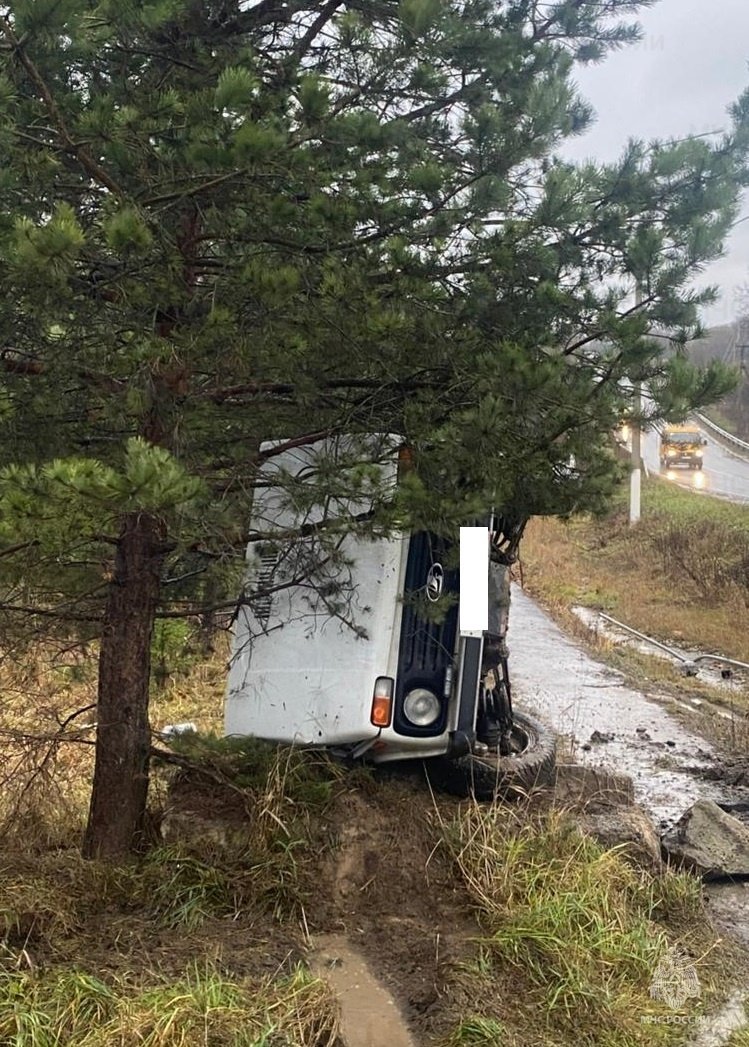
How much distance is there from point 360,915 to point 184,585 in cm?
206

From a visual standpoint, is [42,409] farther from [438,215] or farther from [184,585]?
[438,215]

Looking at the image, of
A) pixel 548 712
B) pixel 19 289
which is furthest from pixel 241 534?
pixel 548 712

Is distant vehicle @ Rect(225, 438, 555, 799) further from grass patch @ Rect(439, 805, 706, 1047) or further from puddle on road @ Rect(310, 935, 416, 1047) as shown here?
puddle on road @ Rect(310, 935, 416, 1047)

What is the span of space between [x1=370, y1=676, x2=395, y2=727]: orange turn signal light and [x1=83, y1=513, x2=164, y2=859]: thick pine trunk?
115 cm

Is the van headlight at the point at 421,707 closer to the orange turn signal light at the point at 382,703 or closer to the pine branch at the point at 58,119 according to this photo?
the orange turn signal light at the point at 382,703

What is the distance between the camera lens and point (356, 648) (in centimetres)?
467

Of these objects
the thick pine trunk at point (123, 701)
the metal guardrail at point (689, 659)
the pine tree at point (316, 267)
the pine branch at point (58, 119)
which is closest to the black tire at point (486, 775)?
the pine tree at point (316, 267)

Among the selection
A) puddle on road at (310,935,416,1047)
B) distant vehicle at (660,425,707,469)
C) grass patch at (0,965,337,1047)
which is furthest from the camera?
distant vehicle at (660,425,707,469)

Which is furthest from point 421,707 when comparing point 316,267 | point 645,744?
point 645,744

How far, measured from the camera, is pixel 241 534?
14.4 ft

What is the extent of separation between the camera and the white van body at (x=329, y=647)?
Result: 14.9ft

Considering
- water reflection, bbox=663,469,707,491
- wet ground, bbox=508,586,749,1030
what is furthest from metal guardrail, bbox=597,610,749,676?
water reflection, bbox=663,469,707,491

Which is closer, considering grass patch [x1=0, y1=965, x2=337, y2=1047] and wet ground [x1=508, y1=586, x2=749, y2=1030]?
grass patch [x1=0, y1=965, x2=337, y2=1047]

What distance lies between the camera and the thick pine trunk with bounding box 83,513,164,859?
4.52m
